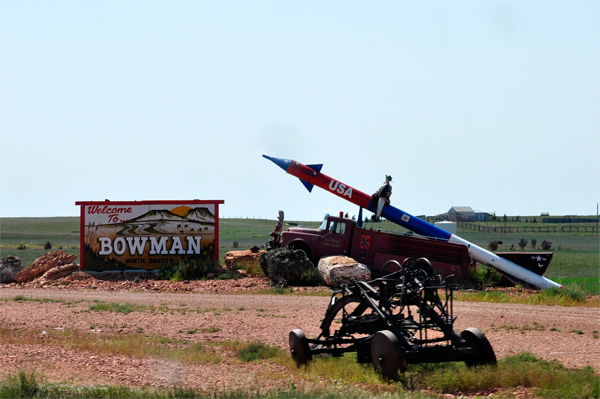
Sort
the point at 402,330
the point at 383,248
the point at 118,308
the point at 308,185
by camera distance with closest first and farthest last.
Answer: the point at 402,330
the point at 118,308
the point at 383,248
the point at 308,185

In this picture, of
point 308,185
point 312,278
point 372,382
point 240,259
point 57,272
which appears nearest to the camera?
point 372,382

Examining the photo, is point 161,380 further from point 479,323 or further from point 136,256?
point 136,256

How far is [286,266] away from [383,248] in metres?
4.10

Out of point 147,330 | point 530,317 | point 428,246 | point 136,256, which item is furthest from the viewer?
point 136,256

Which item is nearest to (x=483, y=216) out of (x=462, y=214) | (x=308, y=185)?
(x=462, y=214)

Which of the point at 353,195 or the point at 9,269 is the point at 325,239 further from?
the point at 9,269

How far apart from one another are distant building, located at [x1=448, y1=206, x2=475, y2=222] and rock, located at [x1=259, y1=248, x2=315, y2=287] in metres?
99.1

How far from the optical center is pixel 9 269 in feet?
90.9

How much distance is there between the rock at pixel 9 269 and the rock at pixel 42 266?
0.28m

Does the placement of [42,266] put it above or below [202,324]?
above

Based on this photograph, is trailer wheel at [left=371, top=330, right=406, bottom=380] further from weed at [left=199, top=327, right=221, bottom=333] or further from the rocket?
the rocket

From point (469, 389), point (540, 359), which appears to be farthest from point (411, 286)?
point (540, 359)

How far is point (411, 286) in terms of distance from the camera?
10.9 m

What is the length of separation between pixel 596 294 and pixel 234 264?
564 inches
